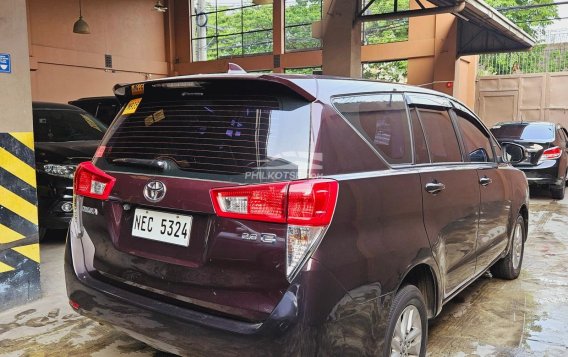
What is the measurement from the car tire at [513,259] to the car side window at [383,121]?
2447 millimetres

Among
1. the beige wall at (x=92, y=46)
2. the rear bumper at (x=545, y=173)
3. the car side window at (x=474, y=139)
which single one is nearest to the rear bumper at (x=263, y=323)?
the car side window at (x=474, y=139)

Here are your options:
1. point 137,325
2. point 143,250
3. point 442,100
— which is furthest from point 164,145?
point 442,100

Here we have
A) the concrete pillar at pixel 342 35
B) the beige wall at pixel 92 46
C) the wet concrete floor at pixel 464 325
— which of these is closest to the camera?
the wet concrete floor at pixel 464 325

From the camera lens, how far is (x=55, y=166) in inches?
219

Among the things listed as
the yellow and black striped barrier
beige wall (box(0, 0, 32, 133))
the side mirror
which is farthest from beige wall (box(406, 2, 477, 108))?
the yellow and black striped barrier

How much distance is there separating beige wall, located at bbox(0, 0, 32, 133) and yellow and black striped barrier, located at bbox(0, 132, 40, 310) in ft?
0.39

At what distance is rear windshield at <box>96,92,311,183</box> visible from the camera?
7.42 ft

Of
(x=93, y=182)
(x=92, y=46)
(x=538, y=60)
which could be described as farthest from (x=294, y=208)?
(x=538, y=60)

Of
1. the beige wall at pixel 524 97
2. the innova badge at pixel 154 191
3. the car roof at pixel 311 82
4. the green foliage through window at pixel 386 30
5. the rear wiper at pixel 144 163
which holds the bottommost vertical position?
the innova badge at pixel 154 191

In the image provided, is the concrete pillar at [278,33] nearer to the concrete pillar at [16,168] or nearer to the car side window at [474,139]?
the car side window at [474,139]

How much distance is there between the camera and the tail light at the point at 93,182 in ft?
8.82

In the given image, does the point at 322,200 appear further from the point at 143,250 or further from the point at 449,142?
the point at 449,142

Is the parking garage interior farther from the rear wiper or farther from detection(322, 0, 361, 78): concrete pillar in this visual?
the rear wiper

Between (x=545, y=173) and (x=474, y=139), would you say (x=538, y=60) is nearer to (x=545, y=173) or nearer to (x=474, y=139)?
(x=545, y=173)
